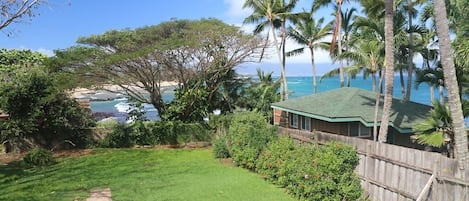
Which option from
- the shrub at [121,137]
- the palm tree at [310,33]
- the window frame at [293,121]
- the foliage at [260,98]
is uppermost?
the palm tree at [310,33]

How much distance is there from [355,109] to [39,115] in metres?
15.3

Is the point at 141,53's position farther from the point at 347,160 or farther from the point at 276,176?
the point at 347,160

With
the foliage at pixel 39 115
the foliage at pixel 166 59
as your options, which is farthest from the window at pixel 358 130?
the foliage at pixel 39 115

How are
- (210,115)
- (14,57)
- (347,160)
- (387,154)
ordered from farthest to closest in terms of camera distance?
(14,57) → (210,115) → (347,160) → (387,154)

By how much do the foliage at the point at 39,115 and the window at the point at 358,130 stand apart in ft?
46.2

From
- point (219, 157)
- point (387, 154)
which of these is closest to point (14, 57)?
point (219, 157)

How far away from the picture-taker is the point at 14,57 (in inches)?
1950

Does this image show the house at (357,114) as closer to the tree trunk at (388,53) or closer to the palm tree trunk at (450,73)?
the tree trunk at (388,53)

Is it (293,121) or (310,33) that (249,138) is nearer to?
(293,121)

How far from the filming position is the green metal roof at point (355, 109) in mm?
15852

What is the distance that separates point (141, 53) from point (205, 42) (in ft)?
12.5

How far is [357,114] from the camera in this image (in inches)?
634

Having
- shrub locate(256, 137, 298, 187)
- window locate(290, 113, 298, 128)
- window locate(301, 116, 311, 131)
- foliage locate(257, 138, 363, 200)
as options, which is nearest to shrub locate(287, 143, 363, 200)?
foliage locate(257, 138, 363, 200)

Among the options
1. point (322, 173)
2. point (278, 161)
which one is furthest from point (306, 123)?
point (322, 173)
